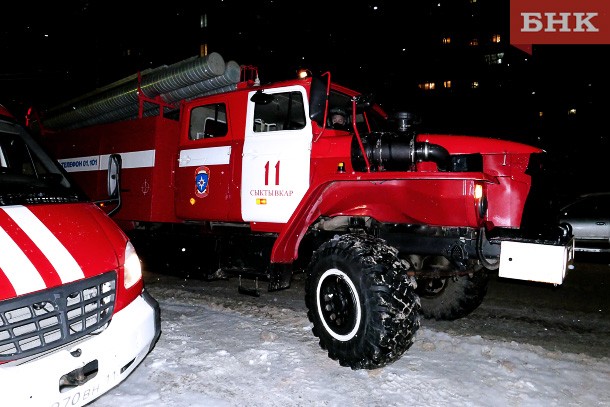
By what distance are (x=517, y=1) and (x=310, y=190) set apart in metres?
15.0

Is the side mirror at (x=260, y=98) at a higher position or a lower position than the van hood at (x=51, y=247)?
higher

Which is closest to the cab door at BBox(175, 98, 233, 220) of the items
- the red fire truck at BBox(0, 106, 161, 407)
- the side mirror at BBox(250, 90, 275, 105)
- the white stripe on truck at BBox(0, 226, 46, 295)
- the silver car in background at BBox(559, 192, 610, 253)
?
the side mirror at BBox(250, 90, 275, 105)

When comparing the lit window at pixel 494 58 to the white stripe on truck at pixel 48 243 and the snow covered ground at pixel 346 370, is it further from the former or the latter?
the white stripe on truck at pixel 48 243

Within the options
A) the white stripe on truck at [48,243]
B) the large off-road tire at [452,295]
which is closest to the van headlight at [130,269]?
the white stripe on truck at [48,243]

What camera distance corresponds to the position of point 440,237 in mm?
3709

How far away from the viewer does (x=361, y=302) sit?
345 cm

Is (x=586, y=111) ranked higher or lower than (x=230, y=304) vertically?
higher

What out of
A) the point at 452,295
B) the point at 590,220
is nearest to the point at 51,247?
the point at 452,295

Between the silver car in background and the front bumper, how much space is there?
345 inches

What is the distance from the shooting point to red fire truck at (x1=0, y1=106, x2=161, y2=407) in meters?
2.10

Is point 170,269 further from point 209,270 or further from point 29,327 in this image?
point 29,327

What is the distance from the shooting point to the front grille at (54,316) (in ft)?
6.86

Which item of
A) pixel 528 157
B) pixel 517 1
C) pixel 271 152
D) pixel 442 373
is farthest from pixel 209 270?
pixel 517 1

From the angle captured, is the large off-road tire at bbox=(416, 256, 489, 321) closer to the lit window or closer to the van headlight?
the van headlight
